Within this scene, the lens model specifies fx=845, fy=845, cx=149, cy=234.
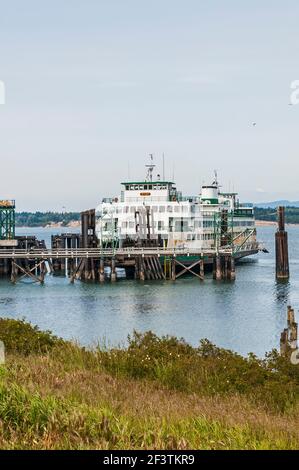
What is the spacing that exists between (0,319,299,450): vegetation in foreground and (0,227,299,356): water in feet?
44.2

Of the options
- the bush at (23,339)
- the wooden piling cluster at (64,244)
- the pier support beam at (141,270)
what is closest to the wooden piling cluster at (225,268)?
the pier support beam at (141,270)

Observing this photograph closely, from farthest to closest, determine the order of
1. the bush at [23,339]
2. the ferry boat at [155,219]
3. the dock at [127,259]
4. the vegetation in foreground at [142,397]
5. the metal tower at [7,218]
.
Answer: the metal tower at [7,218], the ferry boat at [155,219], the dock at [127,259], the bush at [23,339], the vegetation in foreground at [142,397]

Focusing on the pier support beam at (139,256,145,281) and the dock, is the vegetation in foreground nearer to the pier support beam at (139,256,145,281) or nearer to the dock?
the pier support beam at (139,256,145,281)

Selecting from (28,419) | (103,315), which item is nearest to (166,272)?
(103,315)

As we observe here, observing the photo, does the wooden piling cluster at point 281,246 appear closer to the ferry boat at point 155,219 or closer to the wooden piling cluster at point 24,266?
the ferry boat at point 155,219

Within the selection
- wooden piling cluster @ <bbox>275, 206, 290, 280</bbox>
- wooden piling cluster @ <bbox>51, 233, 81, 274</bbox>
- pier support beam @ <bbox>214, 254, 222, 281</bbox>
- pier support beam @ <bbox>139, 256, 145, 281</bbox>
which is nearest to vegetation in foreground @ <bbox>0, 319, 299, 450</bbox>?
pier support beam @ <bbox>139, 256, 145, 281</bbox>

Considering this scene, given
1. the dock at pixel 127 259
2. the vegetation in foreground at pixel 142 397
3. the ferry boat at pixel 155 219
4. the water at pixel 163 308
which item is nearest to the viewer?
the vegetation in foreground at pixel 142 397

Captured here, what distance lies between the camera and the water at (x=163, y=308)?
36406 mm

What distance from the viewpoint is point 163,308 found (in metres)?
45.8

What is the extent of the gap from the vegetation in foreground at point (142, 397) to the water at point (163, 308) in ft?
44.2

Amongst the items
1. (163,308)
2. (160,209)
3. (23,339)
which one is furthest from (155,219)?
(23,339)

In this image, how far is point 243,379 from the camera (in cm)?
Result: 1648

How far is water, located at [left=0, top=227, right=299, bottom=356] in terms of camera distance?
36.4m

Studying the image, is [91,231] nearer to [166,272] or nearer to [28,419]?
[166,272]
